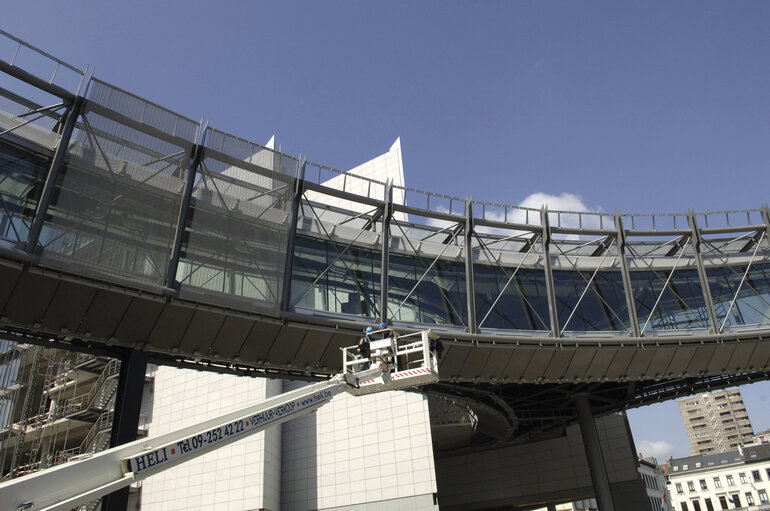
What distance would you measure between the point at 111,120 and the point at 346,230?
411 inches

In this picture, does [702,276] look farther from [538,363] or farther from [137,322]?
[137,322]

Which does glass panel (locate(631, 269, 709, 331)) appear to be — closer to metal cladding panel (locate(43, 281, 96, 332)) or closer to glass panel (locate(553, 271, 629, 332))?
glass panel (locate(553, 271, 629, 332))

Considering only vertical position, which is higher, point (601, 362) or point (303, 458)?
point (601, 362)

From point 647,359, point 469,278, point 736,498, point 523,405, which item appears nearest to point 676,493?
point 736,498

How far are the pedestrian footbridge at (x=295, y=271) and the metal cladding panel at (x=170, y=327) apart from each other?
2.0 inches

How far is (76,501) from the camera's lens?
24.4 ft

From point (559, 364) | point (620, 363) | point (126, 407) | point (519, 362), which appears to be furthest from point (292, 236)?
point (620, 363)

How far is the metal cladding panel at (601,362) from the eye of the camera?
26.8 metres

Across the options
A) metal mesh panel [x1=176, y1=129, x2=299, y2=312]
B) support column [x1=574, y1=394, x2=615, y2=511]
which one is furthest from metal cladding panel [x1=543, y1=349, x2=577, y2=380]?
metal mesh panel [x1=176, y1=129, x2=299, y2=312]

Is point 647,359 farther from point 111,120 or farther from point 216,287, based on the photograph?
point 111,120

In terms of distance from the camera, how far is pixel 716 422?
16638 cm

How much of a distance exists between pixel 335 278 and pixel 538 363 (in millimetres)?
10259

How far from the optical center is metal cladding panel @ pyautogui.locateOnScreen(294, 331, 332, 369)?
22.1 meters

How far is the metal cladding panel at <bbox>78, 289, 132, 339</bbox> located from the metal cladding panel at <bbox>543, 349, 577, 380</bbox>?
1825 centimetres
